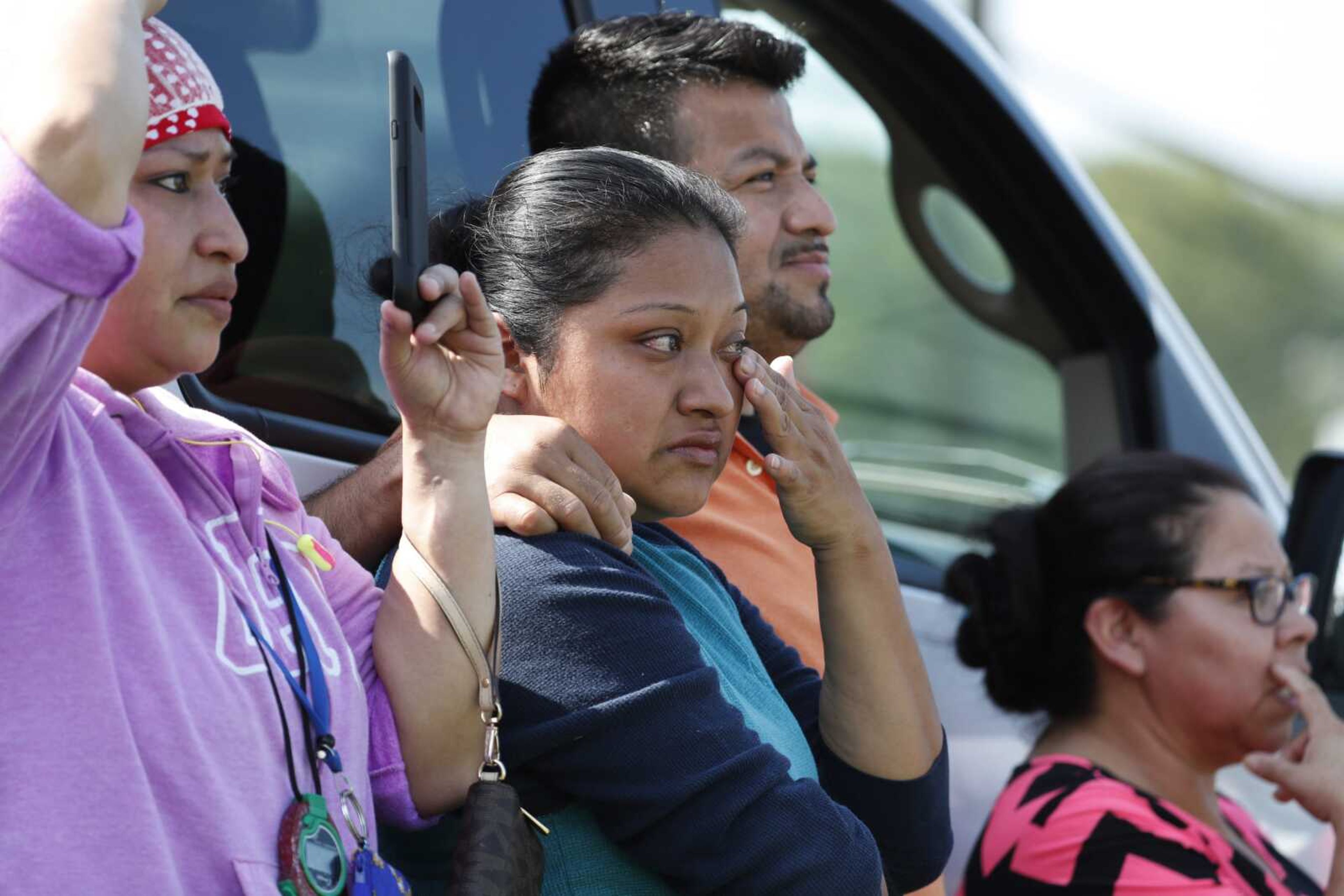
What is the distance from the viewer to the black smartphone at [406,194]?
161 cm

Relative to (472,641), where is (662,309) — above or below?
above

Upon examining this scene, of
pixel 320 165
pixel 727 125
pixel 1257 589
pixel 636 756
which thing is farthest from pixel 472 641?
pixel 1257 589

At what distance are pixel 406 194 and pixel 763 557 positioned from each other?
105 cm

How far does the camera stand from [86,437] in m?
1.45

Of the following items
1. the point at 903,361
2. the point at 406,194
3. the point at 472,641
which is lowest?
the point at 903,361

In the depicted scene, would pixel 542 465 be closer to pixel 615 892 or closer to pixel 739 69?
pixel 615 892

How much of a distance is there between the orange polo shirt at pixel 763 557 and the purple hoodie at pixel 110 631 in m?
0.98

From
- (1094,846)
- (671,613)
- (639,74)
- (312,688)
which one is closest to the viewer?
(312,688)

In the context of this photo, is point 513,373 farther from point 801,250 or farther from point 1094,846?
point 1094,846

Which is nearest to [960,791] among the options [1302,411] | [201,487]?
[201,487]

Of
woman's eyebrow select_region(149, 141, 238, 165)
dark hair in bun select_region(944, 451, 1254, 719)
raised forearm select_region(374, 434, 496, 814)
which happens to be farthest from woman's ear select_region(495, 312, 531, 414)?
dark hair in bun select_region(944, 451, 1254, 719)

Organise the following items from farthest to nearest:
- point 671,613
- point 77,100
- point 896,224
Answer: point 896,224, point 671,613, point 77,100

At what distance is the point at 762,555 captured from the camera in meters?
2.53

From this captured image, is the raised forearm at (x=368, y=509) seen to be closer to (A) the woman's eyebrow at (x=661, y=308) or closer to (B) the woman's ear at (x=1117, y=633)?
(A) the woman's eyebrow at (x=661, y=308)
